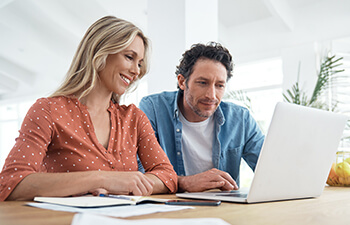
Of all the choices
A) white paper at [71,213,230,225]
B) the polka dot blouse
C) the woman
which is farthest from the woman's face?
white paper at [71,213,230,225]

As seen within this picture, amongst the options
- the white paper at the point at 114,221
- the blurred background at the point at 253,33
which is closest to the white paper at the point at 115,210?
the white paper at the point at 114,221

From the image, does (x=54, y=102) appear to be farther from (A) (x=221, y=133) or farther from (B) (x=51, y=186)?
(A) (x=221, y=133)

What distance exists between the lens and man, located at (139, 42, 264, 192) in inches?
77.6

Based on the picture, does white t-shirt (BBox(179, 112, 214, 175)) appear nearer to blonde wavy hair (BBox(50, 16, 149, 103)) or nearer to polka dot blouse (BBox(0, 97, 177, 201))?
polka dot blouse (BBox(0, 97, 177, 201))

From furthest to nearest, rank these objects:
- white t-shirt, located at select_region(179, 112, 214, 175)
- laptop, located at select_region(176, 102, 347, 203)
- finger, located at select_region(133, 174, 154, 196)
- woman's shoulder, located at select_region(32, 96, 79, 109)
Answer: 1. white t-shirt, located at select_region(179, 112, 214, 175)
2. woman's shoulder, located at select_region(32, 96, 79, 109)
3. finger, located at select_region(133, 174, 154, 196)
4. laptop, located at select_region(176, 102, 347, 203)

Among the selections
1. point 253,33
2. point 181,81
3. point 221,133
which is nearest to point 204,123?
point 221,133

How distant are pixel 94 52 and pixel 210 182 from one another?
0.72 meters

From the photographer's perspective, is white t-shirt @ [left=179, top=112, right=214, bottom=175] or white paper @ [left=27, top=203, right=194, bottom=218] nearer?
white paper @ [left=27, top=203, right=194, bottom=218]

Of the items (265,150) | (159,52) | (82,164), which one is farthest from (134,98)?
(265,150)

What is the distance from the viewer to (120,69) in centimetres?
157

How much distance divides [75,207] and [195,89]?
1309 mm

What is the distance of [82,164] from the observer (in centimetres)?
137

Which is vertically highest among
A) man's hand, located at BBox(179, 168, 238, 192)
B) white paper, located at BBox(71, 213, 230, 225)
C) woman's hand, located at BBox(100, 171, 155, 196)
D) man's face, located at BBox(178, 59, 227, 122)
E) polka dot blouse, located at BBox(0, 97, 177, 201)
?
man's face, located at BBox(178, 59, 227, 122)

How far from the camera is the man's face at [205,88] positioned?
1974 mm
